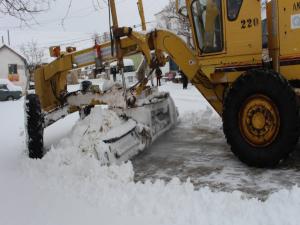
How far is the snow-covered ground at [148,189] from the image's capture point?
4359 mm

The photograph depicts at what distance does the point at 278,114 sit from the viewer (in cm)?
564

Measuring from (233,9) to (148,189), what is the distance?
9.62 feet

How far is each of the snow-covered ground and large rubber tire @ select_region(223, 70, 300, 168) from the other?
0.79ft

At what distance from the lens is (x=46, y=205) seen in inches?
199

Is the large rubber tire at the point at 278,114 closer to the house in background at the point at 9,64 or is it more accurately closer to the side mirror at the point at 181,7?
the side mirror at the point at 181,7

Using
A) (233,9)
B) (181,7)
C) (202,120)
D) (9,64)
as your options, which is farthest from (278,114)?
(9,64)

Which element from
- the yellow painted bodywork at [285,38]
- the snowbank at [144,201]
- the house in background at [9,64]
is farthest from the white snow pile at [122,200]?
the house in background at [9,64]

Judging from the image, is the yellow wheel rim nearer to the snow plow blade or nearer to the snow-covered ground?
the snow-covered ground

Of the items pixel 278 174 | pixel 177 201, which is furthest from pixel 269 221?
pixel 278 174

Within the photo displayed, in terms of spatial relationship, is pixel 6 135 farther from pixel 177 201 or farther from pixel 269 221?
pixel 269 221

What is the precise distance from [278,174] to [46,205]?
9.77ft

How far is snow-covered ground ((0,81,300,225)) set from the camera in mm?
4359

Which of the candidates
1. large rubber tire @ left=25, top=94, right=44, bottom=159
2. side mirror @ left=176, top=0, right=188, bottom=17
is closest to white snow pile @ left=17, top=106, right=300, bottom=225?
→ large rubber tire @ left=25, top=94, right=44, bottom=159

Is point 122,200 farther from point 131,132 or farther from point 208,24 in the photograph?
point 208,24
